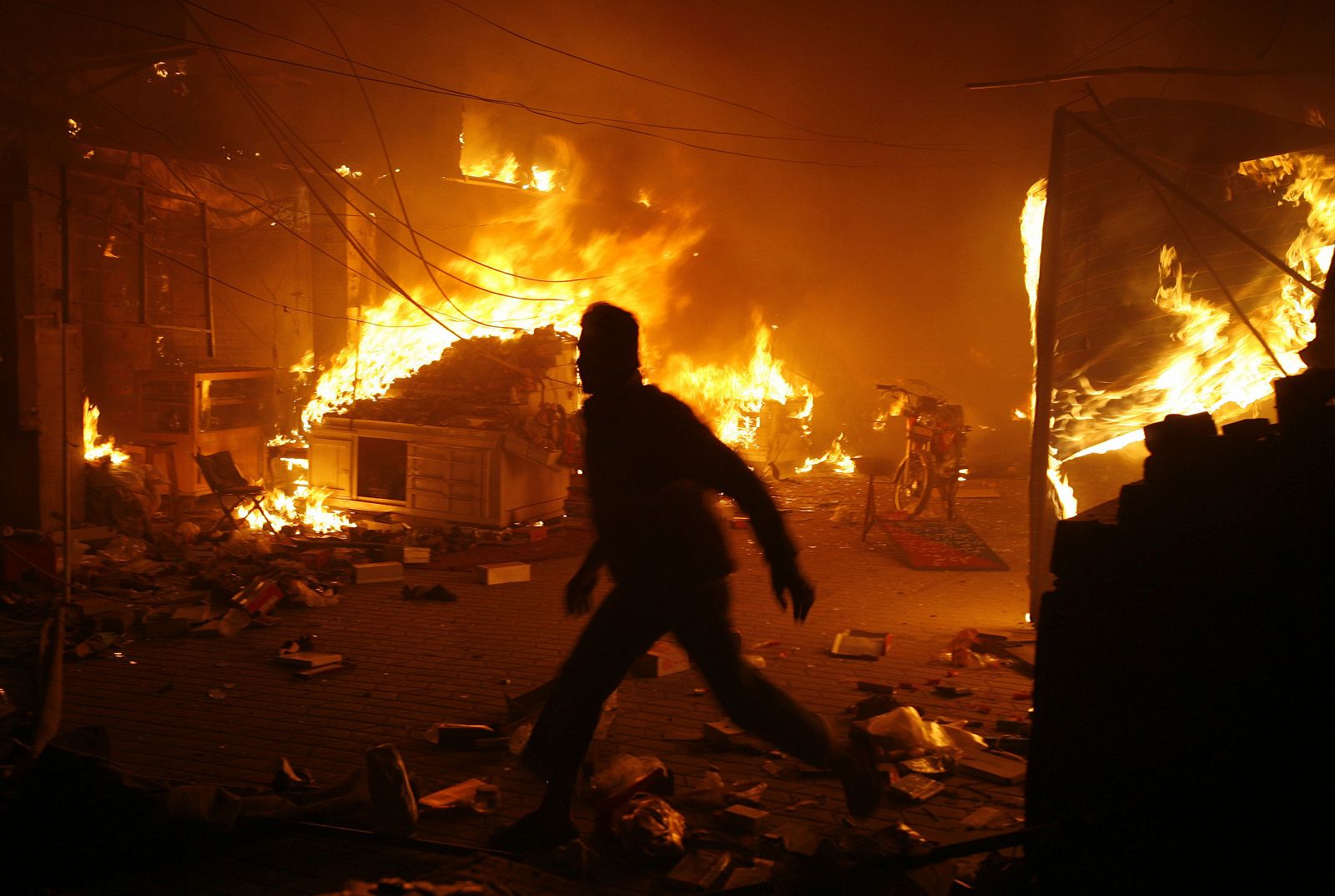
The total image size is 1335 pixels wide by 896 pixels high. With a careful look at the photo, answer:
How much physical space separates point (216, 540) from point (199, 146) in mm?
7302

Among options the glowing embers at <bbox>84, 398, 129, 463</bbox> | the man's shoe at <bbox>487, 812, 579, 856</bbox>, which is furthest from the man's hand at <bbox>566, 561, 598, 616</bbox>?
the glowing embers at <bbox>84, 398, 129, 463</bbox>

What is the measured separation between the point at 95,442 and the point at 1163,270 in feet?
43.7

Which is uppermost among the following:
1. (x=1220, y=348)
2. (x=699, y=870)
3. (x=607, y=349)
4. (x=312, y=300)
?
(x=312, y=300)

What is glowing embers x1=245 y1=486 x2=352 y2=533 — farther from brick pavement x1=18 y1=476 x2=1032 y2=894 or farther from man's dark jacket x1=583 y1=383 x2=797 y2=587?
man's dark jacket x1=583 y1=383 x2=797 y2=587

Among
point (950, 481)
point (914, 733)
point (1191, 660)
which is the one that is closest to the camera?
point (1191, 660)

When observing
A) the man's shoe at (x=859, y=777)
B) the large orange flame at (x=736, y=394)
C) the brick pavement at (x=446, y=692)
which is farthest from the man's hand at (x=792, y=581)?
the large orange flame at (x=736, y=394)

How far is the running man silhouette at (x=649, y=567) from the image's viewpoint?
10.9 ft

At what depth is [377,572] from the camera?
29.6 ft

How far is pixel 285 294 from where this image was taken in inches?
641

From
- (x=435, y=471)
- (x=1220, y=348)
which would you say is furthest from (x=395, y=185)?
(x=1220, y=348)

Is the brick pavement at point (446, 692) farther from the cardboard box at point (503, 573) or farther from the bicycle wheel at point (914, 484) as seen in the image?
the bicycle wheel at point (914, 484)

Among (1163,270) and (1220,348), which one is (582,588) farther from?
→ (1220,348)

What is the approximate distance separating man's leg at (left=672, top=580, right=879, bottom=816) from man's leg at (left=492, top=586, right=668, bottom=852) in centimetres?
13

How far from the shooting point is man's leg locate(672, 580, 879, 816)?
3.34 metres
